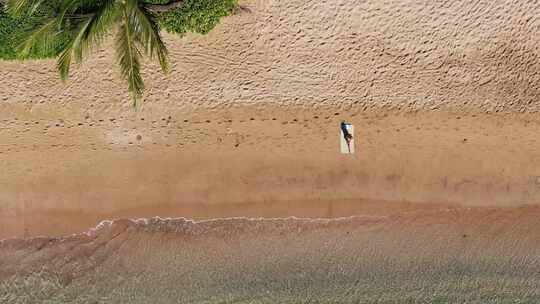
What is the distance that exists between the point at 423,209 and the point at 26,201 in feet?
23.8

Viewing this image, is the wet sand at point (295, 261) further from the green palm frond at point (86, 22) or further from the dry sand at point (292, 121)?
the green palm frond at point (86, 22)

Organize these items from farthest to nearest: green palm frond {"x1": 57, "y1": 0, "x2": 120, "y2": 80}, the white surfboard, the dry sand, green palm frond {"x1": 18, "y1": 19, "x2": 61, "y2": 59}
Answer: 1. the white surfboard
2. the dry sand
3. green palm frond {"x1": 18, "y1": 19, "x2": 61, "y2": 59}
4. green palm frond {"x1": 57, "y1": 0, "x2": 120, "y2": 80}

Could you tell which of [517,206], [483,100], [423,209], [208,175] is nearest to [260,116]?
[208,175]

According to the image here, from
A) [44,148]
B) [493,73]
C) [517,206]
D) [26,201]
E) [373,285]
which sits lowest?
[373,285]

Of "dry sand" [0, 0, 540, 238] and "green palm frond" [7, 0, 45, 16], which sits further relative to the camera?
"dry sand" [0, 0, 540, 238]

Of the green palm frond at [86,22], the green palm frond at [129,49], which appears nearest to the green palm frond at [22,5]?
the green palm frond at [86,22]

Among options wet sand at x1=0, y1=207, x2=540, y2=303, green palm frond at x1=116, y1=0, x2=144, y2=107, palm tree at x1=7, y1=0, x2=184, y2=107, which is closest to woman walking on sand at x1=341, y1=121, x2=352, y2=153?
wet sand at x1=0, y1=207, x2=540, y2=303

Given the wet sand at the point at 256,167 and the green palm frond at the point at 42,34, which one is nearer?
the green palm frond at the point at 42,34

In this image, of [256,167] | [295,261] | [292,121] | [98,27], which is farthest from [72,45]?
[295,261]

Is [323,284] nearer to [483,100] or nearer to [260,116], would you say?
[260,116]

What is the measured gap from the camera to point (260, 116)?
9.66 m

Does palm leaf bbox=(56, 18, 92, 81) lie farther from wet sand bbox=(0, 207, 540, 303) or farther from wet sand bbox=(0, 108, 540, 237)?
wet sand bbox=(0, 207, 540, 303)

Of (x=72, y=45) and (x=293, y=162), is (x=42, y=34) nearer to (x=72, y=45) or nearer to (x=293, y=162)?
(x=72, y=45)

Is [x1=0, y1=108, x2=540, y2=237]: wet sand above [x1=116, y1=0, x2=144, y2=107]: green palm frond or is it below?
below
